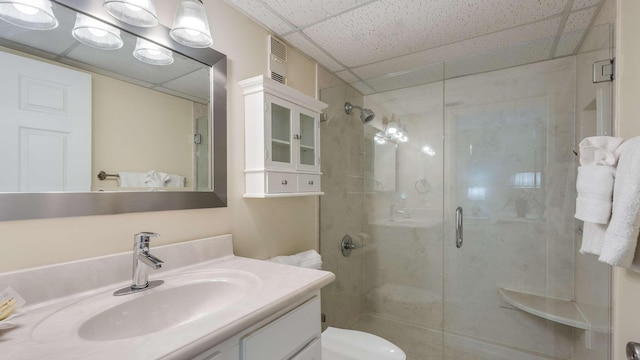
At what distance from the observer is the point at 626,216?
0.86m

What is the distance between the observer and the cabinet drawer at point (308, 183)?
160 centimetres

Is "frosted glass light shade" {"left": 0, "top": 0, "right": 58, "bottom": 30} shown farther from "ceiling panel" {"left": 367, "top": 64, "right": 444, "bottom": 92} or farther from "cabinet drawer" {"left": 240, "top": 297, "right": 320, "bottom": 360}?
"ceiling panel" {"left": 367, "top": 64, "right": 444, "bottom": 92}

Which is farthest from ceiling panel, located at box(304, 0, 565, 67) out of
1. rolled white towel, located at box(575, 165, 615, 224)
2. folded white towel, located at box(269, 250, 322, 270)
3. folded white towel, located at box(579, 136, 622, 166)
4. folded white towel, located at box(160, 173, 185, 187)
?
folded white towel, located at box(269, 250, 322, 270)

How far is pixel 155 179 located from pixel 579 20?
7.71ft

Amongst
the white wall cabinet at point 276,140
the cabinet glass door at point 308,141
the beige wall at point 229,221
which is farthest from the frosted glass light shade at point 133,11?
the cabinet glass door at point 308,141

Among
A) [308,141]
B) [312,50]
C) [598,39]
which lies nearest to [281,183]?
[308,141]

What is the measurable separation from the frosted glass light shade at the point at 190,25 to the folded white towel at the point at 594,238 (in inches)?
66.6

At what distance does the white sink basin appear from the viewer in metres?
0.69

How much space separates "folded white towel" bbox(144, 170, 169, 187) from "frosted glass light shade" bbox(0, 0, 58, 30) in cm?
53

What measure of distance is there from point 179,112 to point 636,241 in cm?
171

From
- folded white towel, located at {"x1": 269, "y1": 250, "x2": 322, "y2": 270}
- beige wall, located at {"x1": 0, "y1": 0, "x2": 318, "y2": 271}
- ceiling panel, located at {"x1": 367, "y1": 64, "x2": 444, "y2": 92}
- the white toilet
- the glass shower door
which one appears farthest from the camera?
ceiling panel, located at {"x1": 367, "y1": 64, "x2": 444, "y2": 92}

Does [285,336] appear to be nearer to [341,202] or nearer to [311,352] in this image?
[311,352]

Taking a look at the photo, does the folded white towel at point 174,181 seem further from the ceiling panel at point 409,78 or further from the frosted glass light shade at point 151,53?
the ceiling panel at point 409,78

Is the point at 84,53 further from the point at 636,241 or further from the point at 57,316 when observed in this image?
the point at 636,241
